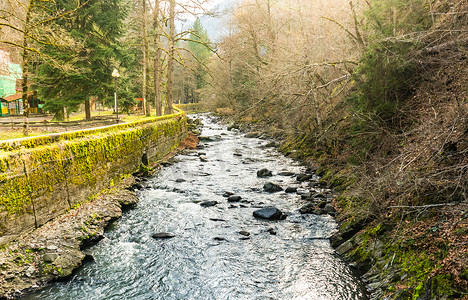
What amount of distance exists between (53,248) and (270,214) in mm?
5395

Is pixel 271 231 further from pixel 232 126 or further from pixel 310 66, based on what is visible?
pixel 232 126

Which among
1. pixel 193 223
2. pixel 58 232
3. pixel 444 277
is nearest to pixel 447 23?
pixel 444 277

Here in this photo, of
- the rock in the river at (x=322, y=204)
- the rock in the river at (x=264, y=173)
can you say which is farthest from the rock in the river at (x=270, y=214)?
the rock in the river at (x=264, y=173)

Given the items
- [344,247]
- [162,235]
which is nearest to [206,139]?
[162,235]

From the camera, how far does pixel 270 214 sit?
8359 millimetres

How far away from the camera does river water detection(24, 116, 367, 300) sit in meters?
5.29

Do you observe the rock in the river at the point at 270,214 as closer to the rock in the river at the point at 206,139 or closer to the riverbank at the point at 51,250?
the riverbank at the point at 51,250

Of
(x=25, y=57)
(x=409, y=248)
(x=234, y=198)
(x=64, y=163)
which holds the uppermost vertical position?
(x=25, y=57)

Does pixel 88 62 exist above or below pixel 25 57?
above

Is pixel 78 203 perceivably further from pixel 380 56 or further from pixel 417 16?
pixel 417 16

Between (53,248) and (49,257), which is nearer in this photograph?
(49,257)

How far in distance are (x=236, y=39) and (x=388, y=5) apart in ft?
63.1

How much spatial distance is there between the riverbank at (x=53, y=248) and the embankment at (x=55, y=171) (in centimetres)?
28

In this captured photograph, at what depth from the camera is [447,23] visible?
691cm
